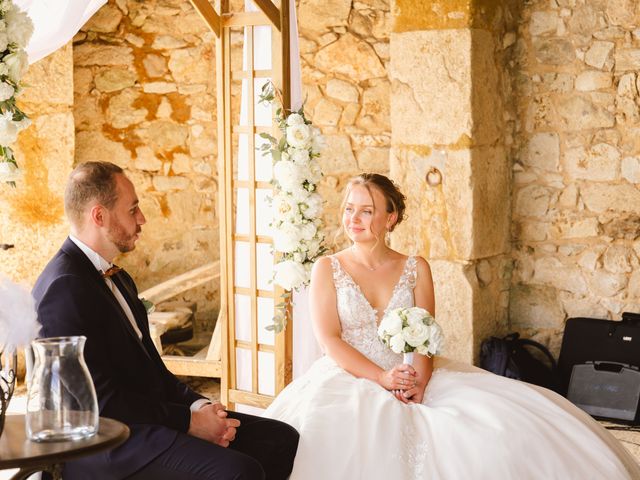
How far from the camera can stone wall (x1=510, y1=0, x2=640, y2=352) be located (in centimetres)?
522

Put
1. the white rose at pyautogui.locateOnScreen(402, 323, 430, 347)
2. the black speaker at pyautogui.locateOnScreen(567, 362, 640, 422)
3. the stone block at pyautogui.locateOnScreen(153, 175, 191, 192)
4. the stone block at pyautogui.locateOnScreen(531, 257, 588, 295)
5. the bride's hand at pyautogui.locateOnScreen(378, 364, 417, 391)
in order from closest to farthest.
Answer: the white rose at pyautogui.locateOnScreen(402, 323, 430, 347)
the bride's hand at pyautogui.locateOnScreen(378, 364, 417, 391)
the black speaker at pyautogui.locateOnScreen(567, 362, 640, 422)
the stone block at pyautogui.locateOnScreen(531, 257, 588, 295)
the stone block at pyautogui.locateOnScreen(153, 175, 191, 192)

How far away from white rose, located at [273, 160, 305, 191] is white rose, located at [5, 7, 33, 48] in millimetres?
1762

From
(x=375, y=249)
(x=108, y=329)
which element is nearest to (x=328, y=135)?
(x=375, y=249)

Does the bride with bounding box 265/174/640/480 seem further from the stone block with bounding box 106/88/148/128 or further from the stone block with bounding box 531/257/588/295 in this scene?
the stone block with bounding box 106/88/148/128

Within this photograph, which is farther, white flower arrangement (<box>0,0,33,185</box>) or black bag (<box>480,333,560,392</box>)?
black bag (<box>480,333,560,392</box>)

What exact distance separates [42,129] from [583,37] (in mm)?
3365

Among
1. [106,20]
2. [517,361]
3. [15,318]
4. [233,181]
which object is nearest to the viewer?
[15,318]

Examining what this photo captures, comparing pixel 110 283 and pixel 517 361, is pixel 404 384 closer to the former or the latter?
pixel 110 283

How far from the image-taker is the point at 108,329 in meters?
2.60

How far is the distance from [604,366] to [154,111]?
131 inches

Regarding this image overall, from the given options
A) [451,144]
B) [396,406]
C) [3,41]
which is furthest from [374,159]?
[3,41]

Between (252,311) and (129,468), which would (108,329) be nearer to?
(129,468)

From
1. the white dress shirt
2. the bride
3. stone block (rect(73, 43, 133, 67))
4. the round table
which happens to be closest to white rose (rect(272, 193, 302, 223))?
the bride

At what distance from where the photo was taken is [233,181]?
4801mm
